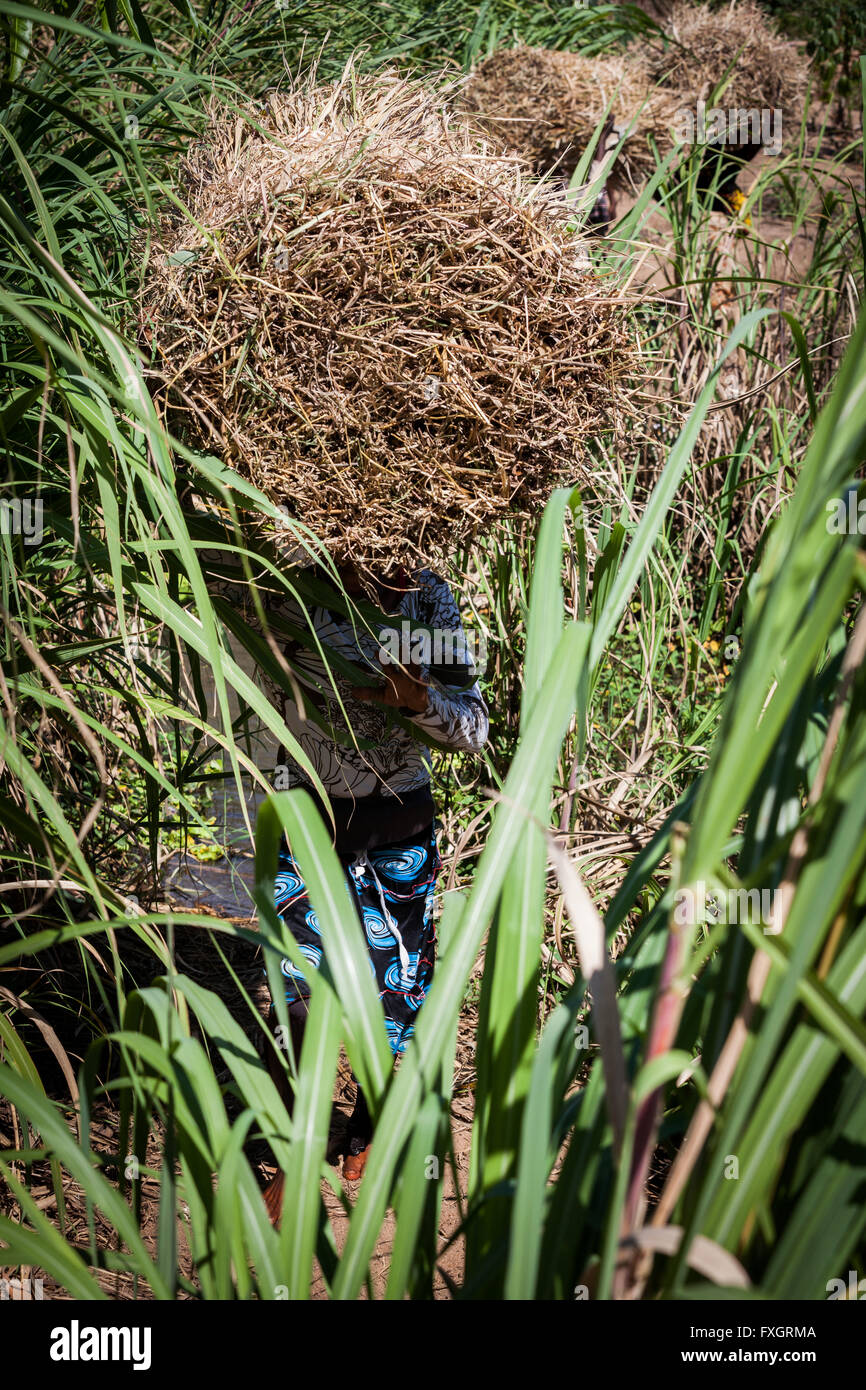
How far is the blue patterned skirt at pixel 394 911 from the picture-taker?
2.04 m

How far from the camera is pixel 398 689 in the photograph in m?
1.83

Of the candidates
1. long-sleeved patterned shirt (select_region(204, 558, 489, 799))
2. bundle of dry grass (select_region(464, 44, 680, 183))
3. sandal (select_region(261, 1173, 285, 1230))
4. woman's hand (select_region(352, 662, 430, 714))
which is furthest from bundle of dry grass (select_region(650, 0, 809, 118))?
Result: sandal (select_region(261, 1173, 285, 1230))

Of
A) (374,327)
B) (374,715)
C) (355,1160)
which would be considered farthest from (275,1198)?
(374,327)

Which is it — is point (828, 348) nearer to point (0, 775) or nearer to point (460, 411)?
point (460, 411)

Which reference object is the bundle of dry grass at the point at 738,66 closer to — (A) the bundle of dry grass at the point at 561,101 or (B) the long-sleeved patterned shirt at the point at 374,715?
(A) the bundle of dry grass at the point at 561,101

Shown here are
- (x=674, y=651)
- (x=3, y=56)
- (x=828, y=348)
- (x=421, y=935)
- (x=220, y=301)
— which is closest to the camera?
(x=220, y=301)

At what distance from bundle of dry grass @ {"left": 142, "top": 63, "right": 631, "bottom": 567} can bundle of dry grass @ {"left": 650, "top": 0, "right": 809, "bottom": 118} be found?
6.98 meters

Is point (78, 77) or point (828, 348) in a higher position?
point (828, 348)

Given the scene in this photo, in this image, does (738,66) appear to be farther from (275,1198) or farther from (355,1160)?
(275,1198)

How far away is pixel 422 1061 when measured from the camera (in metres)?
0.86

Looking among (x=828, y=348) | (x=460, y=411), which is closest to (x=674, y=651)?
(x=828, y=348)

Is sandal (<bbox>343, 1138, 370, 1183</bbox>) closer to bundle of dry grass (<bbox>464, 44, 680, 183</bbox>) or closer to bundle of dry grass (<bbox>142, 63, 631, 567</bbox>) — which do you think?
bundle of dry grass (<bbox>142, 63, 631, 567</bbox>)

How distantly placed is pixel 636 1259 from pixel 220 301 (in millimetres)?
1130

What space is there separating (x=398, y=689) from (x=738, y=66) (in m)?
7.29
